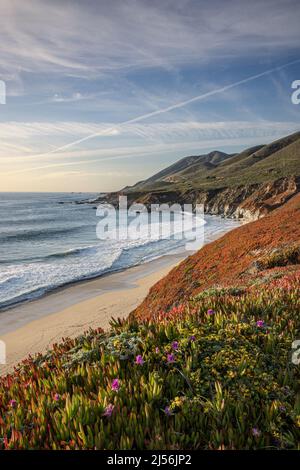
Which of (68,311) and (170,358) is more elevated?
(170,358)

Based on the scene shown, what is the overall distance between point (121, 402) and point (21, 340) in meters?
13.0

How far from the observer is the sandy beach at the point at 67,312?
14297mm

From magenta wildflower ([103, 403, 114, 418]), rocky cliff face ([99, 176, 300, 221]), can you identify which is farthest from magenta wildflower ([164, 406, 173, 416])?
rocky cliff face ([99, 176, 300, 221])

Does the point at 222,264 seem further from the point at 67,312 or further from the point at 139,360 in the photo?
the point at 139,360

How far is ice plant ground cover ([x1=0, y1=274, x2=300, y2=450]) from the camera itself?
9.21 ft

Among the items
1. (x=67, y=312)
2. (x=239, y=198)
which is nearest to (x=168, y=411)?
(x=67, y=312)

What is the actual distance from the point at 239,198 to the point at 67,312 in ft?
267

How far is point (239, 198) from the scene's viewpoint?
92312 mm

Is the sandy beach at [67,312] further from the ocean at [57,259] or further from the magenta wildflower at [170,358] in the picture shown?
the magenta wildflower at [170,358]

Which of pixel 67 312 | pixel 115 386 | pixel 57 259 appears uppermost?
pixel 115 386

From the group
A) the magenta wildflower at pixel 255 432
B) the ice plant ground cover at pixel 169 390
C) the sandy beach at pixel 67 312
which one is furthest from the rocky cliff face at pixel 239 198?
the magenta wildflower at pixel 255 432

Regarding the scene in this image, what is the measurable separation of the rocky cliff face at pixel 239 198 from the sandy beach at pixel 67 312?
38858 mm

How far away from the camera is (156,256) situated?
3262 centimetres
